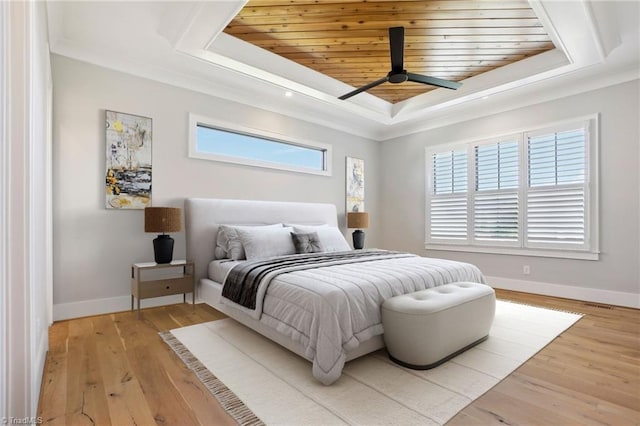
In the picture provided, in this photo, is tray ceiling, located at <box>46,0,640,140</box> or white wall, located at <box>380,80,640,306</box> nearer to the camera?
tray ceiling, located at <box>46,0,640,140</box>

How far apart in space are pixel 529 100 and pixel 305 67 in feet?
10.6

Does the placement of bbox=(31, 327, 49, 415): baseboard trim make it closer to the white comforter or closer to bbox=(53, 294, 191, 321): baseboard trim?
bbox=(53, 294, 191, 321): baseboard trim

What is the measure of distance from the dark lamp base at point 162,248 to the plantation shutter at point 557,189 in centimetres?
475

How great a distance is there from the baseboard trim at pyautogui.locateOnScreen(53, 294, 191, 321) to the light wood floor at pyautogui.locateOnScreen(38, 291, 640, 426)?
0.67 ft

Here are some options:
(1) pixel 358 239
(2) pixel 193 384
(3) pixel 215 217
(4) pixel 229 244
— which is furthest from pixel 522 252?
(2) pixel 193 384

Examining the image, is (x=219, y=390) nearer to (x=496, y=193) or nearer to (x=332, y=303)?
(x=332, y=303)

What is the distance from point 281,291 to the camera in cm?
245

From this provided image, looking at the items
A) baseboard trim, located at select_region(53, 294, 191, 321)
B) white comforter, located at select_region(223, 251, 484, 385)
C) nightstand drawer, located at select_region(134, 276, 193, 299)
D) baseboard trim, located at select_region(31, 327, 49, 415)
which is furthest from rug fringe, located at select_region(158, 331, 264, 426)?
baseboard trim, located at select_region(53, 294, 191, 321)

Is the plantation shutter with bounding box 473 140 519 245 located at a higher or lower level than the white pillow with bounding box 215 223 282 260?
higher

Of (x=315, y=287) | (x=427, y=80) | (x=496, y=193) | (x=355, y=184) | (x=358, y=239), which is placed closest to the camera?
(x=315, y=287)

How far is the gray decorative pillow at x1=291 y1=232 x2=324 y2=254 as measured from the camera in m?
3.96

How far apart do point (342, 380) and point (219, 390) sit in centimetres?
76

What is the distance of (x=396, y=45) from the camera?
288cm

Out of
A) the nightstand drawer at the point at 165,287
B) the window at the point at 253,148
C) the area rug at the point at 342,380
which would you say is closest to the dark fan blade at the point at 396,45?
the window at the point at 253,148
